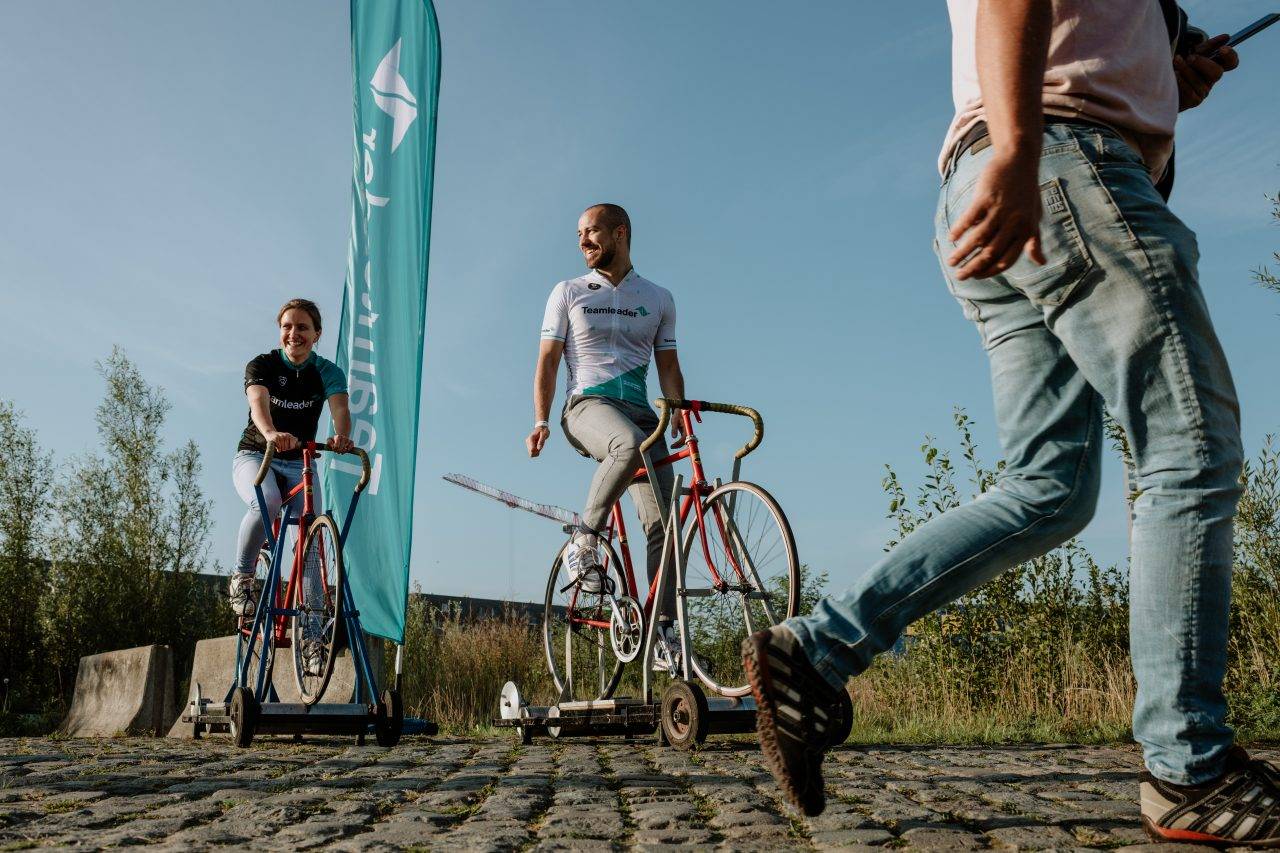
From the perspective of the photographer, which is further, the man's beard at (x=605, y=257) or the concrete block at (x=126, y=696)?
the concrete block at (x=126, y=696)

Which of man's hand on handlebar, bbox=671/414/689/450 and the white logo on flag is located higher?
the white logo on flag

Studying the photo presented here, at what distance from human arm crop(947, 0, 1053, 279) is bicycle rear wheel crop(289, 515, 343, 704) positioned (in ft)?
16.1

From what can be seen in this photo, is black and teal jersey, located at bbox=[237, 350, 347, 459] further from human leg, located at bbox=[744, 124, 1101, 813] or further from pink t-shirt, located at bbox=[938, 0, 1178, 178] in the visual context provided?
pink t-shirt, located at bbox=[938, 0, 1178, 178]

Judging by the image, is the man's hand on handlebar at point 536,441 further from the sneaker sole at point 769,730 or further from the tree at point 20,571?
the tree at point 20,571

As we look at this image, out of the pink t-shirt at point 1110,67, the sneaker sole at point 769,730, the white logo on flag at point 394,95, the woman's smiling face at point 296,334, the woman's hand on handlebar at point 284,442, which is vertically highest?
the white logo on flag at point 394,95

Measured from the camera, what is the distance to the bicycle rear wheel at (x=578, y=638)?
6.51 meters

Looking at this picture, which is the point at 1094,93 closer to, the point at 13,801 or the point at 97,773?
the point at 13,801

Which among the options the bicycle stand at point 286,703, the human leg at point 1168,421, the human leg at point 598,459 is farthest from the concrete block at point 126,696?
the human leg at point 1168,421

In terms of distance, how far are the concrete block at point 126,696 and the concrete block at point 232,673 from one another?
371mm

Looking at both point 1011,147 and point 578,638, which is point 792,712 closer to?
point 1011,147

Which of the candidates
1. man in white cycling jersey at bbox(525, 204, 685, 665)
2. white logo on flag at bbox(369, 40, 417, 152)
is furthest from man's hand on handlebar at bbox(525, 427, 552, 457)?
white logo on flag at bbox(369, 40, 417, 152)

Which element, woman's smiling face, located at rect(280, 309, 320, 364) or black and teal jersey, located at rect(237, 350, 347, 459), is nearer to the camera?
black and teal jersey, located at rect(237, 350, 347, 459)

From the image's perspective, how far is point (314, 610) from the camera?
262 inches

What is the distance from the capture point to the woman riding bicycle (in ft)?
23.6
